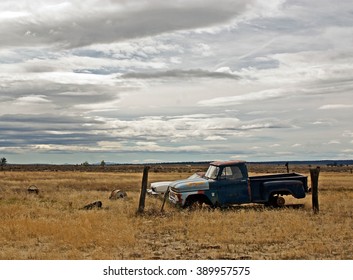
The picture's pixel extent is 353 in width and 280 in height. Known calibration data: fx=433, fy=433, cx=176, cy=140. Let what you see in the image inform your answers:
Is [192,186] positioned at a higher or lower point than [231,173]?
lower

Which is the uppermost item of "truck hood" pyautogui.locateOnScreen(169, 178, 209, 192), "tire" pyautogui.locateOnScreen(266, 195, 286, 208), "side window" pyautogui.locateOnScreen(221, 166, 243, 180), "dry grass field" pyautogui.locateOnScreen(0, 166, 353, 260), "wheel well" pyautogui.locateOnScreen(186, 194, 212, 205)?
"side window" pyautogui.locateOnScreen(221, 166, 243, 180)

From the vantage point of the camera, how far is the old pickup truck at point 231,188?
15.8m

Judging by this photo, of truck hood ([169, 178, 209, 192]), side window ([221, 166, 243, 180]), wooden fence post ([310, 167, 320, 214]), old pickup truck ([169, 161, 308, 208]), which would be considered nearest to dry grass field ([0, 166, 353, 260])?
wooden fence post ([310, 167, 320, 214])

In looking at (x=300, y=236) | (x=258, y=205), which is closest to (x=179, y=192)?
(x=258, y=205)

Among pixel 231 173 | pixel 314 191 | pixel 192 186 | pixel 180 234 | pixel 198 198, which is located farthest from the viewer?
pixel 314 191

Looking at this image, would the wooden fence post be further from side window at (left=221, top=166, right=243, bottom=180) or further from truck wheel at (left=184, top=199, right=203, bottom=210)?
truck wheel at (left=184, top=199, right=203, bottom=210)

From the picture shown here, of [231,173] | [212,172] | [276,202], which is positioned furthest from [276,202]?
[212,172]

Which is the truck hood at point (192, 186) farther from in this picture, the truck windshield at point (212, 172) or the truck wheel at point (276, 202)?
the truck wheel at point (276, 202)

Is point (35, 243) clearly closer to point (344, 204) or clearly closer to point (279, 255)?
point (279, 255)

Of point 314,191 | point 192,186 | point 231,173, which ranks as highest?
point 231,173

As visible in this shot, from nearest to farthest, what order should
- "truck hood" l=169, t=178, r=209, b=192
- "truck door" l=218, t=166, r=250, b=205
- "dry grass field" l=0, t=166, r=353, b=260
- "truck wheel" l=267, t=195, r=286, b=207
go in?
1. "dry grass field" l=0, t=166, r=353, b=260
2. "truck hood" l=169, t=178, r=209, b=192
3. "truck door" l=218, t=166, r=250, b=205
4. "truck wheel" l=267, t=195, r=286, b=207

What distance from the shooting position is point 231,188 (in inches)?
631

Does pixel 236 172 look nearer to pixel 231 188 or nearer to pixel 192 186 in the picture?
pixel 231 188

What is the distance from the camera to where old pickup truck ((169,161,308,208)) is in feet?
52.0
